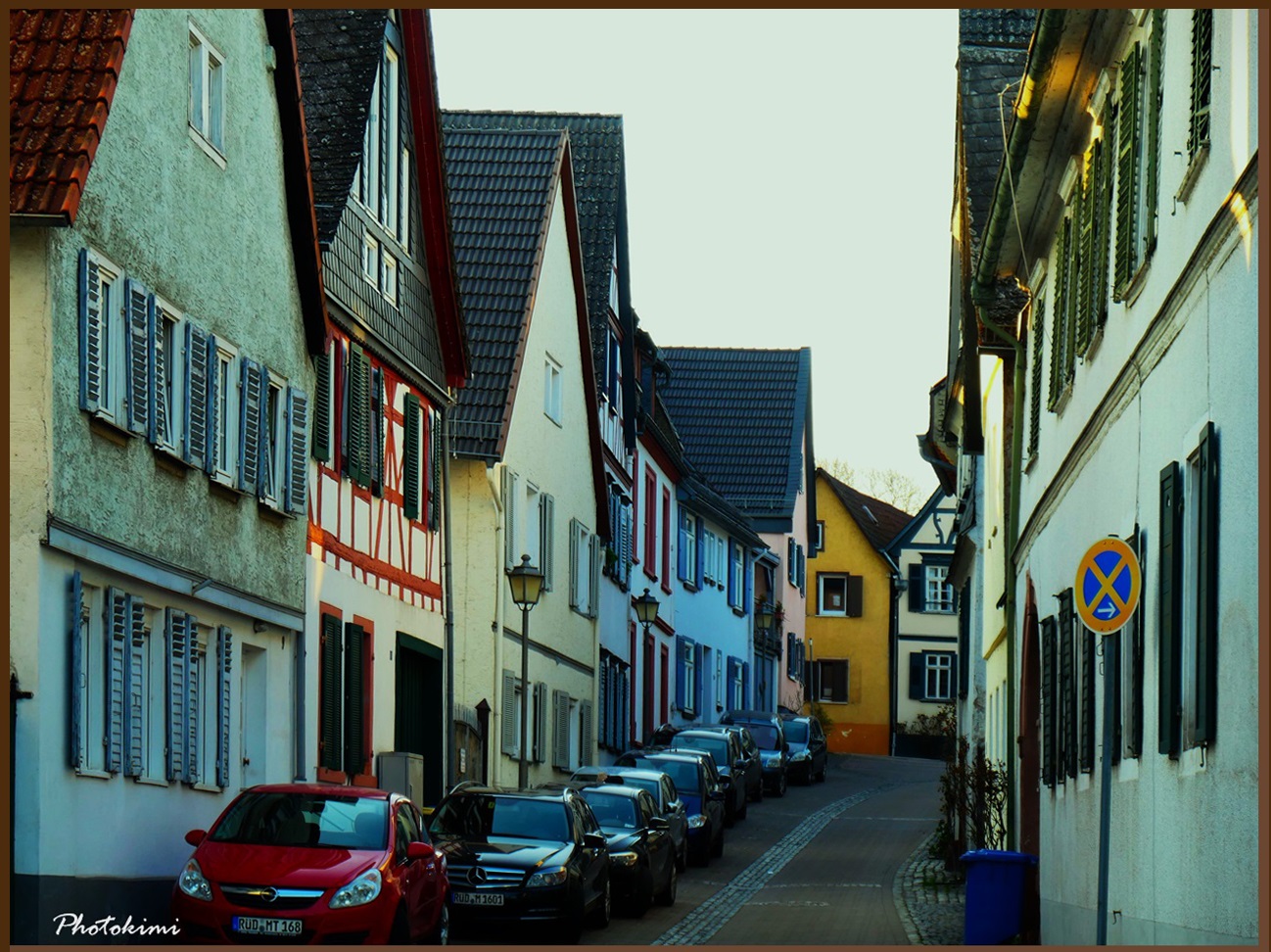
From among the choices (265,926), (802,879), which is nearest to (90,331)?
(265,926)

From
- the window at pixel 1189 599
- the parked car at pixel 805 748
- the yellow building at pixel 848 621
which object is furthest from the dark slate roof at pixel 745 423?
the window at pixel 1189 599

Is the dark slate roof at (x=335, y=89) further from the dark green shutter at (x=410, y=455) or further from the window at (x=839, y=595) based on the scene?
the window at (x=839, y=595)

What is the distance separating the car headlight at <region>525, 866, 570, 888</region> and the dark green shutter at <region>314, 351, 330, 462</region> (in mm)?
5349

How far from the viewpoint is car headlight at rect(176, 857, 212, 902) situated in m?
15.9

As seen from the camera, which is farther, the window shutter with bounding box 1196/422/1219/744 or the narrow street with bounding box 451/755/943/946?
the narrow street with bounding box 451/755/943/946

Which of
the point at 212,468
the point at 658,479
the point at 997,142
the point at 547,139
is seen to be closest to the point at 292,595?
the point at 212,468

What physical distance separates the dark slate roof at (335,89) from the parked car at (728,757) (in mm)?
16963

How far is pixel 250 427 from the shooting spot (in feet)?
67.2

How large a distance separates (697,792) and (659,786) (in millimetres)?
3665

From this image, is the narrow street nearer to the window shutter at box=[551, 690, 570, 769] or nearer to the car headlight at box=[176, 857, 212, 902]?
the window shutter at box=[551, 690, 570, 769]

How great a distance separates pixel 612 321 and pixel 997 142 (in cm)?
1485

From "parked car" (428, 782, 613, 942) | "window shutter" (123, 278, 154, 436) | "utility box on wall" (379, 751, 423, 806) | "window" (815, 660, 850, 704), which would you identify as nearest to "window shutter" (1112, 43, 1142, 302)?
"window shutter" (123, 278, 154, 436)

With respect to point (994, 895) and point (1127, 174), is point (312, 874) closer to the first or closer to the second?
point (994, 895)

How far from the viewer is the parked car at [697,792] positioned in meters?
30.7
